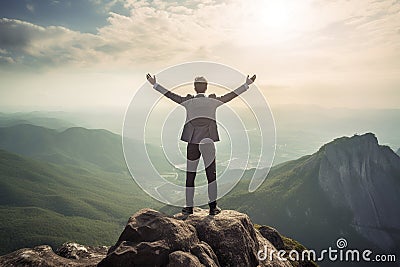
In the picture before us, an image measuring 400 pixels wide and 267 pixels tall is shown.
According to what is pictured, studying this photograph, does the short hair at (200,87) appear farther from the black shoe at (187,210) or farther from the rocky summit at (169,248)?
the black shoe at (187,210)

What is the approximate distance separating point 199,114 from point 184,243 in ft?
15.6

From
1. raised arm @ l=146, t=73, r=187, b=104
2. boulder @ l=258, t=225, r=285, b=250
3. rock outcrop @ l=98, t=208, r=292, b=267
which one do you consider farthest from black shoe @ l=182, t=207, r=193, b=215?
boulder @ l=258, t=225, r=285, b=250

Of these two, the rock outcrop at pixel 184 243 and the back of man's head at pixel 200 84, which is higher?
the back of man's head at pixel 200 84

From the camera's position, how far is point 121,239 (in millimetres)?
8047

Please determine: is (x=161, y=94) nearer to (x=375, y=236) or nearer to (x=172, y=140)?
(x=172, y=140)

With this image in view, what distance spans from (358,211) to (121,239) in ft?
754

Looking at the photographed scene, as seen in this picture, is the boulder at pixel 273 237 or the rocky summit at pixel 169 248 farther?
the boulder at pixel 273 237

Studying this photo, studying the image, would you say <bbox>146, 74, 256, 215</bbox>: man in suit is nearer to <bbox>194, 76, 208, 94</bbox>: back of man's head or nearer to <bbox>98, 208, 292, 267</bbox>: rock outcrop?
<bbox>194, 76, 208, 94</bbox>: back of man's head

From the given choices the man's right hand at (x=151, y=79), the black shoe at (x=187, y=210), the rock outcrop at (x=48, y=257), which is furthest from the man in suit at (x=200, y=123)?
the rock outcrop at (x=48, y=257)

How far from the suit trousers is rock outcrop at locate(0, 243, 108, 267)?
4585 millimetres

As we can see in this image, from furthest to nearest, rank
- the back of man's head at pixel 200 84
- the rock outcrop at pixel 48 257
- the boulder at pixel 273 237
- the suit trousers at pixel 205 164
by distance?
1. the boulder at pixel 273 237
2. the suit trousers at pixel 205 164
3. the back of man's head at pixel 200 84
4. the rock outcrop at pixel 48 257

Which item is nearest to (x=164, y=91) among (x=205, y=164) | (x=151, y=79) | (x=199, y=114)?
(x=151, y=79)

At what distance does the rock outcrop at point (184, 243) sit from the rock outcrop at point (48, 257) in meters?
2.03

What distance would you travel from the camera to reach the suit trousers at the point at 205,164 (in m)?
9.98
